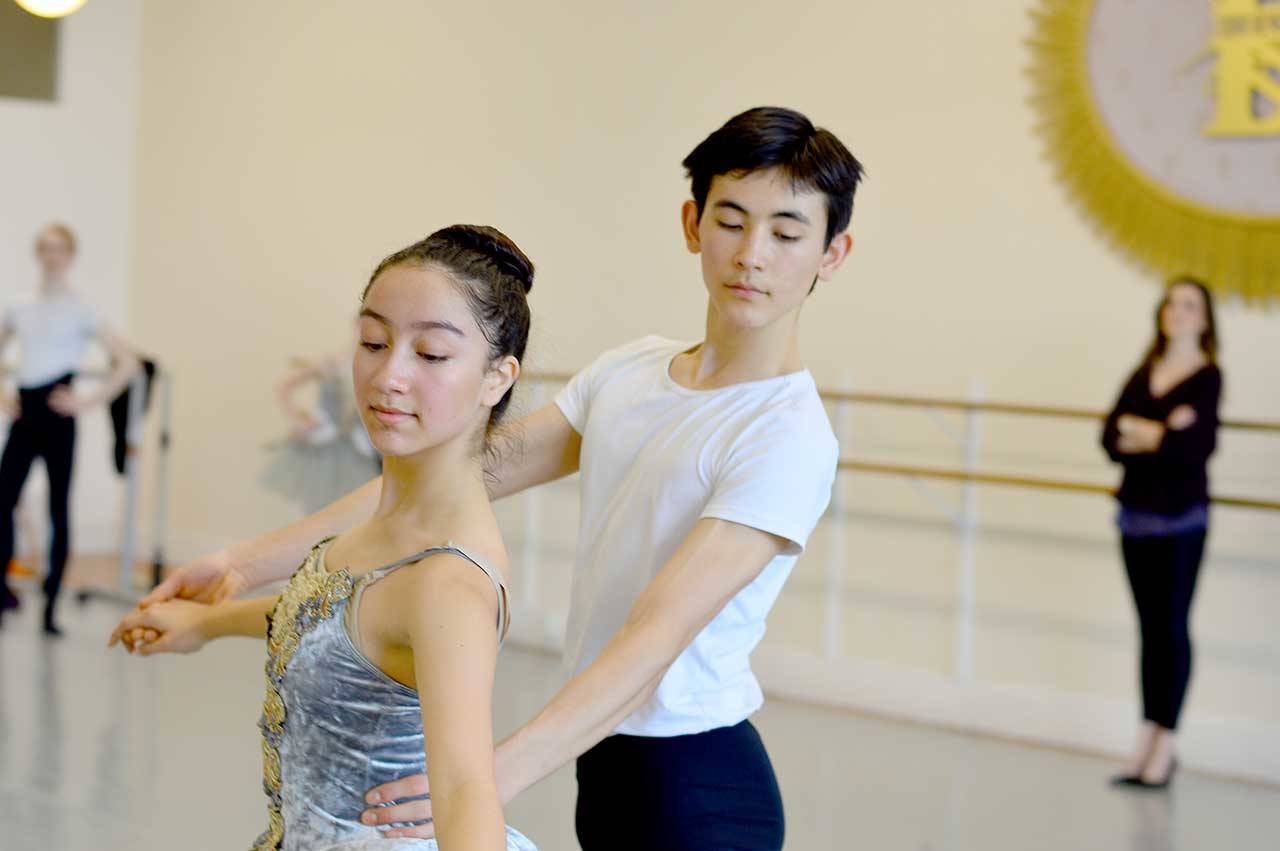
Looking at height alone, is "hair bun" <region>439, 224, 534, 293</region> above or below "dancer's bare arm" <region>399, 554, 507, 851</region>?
above

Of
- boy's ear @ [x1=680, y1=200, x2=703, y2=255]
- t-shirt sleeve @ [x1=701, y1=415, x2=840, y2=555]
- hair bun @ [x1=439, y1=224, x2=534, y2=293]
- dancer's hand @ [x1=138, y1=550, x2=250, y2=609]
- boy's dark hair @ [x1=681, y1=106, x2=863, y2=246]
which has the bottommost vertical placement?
dancer's hand @ [x1=138, y1=550, x2=250, y2=609]

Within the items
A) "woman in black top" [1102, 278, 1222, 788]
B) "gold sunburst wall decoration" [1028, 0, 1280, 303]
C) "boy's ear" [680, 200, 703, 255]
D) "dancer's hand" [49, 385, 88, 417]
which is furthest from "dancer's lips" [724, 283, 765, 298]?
"dancer's hand" [49, 385, 88, 417]

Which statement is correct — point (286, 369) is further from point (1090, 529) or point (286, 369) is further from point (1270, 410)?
point (1270, 410)

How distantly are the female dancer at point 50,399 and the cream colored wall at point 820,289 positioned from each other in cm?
145

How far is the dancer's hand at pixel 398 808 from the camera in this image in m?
1.32

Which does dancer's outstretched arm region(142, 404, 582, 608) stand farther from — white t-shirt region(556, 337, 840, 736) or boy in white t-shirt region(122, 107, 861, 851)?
white t-shirt region(556, 337, 840, 736)

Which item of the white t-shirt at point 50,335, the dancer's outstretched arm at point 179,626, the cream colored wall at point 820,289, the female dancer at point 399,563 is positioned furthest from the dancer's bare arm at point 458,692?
the white t-shirt at point 50,335

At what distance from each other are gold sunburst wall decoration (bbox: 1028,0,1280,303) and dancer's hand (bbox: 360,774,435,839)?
12.7 feet

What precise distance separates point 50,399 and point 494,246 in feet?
16.1

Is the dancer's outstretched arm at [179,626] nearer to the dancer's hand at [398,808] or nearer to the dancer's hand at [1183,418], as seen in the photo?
the dancer's hand at [398,808]

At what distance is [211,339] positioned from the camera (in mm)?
7863

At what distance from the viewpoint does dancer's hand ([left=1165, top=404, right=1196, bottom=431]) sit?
4.32 metres

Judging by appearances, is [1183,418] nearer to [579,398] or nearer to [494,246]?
[579,398]

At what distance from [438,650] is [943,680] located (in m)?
4.15
